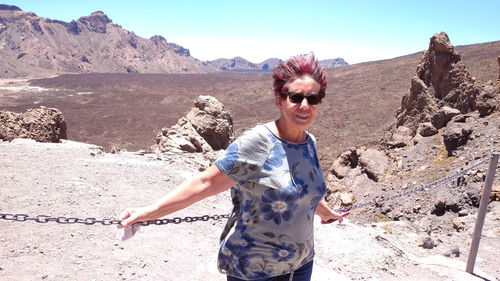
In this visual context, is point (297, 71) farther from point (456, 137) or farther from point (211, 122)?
point (211, 122)

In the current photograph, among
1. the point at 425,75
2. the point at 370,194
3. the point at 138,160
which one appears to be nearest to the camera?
the point at 138,160

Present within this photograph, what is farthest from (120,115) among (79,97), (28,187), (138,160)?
(28,187)

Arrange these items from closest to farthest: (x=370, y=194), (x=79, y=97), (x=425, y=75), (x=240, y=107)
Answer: (x=370, y=194) < (x=425, y=75) < (x=240, y=107) < (x=79, y=97)

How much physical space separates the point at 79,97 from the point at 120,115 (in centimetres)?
1451

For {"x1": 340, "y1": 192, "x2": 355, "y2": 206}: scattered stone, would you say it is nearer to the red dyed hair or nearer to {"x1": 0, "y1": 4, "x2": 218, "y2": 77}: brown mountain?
the red dyed hair

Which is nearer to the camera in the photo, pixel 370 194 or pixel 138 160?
pixel 138 160

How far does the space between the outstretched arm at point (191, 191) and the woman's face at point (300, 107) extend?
413 millimetres

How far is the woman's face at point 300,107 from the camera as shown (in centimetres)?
179

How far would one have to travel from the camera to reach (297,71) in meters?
1.80

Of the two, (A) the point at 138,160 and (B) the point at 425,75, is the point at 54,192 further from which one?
(B) the point at 425,75

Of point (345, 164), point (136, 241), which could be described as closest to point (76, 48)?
point (345, 164)

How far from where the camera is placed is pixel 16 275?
3.53 metres

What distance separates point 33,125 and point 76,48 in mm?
132284

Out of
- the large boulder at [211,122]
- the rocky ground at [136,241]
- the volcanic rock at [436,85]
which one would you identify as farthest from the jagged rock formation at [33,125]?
the volcanic rock at [436,85]
